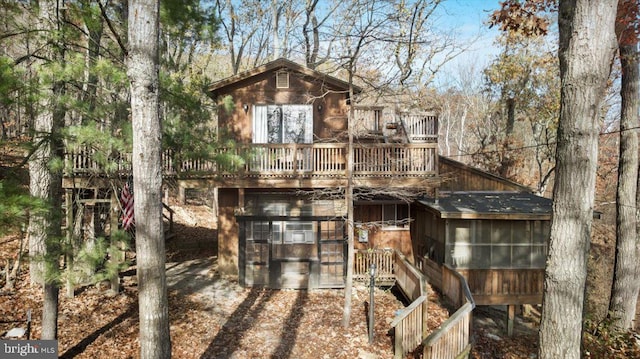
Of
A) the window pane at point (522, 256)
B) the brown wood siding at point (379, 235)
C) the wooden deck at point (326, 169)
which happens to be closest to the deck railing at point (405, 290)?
the brown wood siding at point (379, 235)

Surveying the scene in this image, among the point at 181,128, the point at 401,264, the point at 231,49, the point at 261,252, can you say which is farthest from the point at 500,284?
the point at 231,49

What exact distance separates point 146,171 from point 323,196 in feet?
23.2

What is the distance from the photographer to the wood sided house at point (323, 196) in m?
10.5

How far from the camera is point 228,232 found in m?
12.3

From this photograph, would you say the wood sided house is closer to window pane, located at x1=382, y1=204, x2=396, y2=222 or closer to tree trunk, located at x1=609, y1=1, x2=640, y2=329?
window pane, located at x1=382, y1=204, x2=396, y2=222

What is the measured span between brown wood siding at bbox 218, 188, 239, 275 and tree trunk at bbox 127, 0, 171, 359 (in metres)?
6.81

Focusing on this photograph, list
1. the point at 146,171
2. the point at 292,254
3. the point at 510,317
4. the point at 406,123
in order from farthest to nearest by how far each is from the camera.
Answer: the point at 292,254, the point at 406,123, the point at 510,317, the point at 146,171

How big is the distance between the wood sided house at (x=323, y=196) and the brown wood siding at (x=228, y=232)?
1.4 inches

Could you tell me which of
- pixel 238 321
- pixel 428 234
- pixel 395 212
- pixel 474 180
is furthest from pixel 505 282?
pixel 238 321

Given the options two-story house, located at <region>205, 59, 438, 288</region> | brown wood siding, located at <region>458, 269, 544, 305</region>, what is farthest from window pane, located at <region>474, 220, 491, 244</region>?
two-story house, located at <region>205, 59, 438, 288</region>

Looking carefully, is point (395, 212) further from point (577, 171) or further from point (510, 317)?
point (577, 171)

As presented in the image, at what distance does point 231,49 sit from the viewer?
23.1 m

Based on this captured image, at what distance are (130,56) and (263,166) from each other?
5868 mm

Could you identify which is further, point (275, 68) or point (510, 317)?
point (275, 68)
